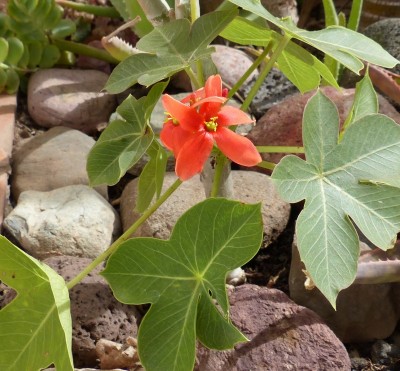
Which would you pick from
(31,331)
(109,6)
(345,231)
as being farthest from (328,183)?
(109,6)

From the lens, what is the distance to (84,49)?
6.57 ft

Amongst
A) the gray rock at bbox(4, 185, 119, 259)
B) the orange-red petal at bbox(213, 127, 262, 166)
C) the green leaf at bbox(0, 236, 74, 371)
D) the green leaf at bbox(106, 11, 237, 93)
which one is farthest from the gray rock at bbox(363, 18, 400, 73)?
the green leaf at bbox(0, 236, 74, 371)

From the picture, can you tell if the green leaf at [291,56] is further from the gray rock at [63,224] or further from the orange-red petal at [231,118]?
the gray rock at [63,224]

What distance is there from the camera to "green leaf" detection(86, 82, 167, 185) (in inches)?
42.4

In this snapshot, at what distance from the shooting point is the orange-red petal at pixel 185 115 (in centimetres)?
89

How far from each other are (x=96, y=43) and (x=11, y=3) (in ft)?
1.00

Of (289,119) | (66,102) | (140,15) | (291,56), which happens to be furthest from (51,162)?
(291,56)

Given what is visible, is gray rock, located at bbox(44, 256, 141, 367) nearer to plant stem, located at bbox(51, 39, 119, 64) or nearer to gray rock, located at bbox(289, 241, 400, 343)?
gray rock, located at bbox(289, 241, 400, 343)

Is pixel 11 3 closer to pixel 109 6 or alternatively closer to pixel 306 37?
pixel 109 6

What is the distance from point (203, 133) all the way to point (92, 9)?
1303 mm

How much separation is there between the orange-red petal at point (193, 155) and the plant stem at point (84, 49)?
1158mm

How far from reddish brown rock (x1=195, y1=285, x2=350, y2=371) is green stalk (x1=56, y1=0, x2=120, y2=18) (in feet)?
3.91

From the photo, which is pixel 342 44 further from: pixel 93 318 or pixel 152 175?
pixel 93 318

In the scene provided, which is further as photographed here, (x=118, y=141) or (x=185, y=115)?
(x=118, y=141)
